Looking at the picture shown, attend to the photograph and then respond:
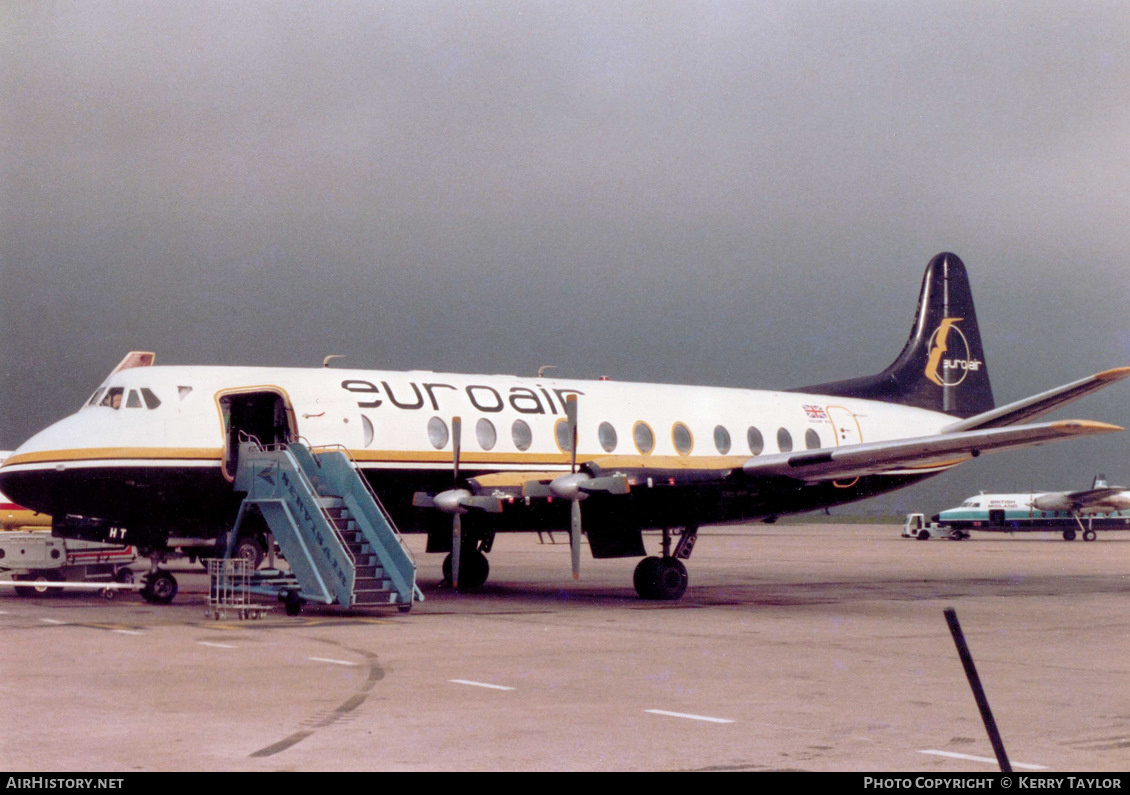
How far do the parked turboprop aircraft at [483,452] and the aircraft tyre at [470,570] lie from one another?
36 mm

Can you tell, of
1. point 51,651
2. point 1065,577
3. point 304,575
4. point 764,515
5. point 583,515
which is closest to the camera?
point 51,651

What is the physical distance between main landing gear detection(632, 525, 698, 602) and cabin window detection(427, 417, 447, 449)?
436 cm

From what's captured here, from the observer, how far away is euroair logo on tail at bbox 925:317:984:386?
3069 cm

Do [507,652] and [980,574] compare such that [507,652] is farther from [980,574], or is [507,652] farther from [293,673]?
[980,574]

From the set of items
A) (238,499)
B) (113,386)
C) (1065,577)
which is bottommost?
(1065,577)

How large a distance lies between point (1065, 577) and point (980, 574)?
2.17 metres

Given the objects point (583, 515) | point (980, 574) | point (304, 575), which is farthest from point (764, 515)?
point (980, 574)

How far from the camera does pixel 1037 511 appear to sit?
63188 mm

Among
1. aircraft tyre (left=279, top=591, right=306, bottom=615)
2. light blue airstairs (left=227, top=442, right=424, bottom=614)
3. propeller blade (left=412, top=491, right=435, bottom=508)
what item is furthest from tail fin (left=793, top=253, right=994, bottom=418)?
aircraft tyre (left=279, top=591, right=306, bottom=615)

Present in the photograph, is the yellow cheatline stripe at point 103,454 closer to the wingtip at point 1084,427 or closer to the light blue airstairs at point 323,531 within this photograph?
the light blue airstairs at point 323,531

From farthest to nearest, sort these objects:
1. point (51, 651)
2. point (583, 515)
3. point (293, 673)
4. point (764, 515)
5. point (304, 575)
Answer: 1. point (764, 515)
2. point (583, 515)
3. point (304, 575)
4. point (51, 651)
5. point (293, 673)

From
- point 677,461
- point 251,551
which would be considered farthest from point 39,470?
point 677,461

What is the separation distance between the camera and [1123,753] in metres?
8.85

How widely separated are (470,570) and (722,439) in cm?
593
